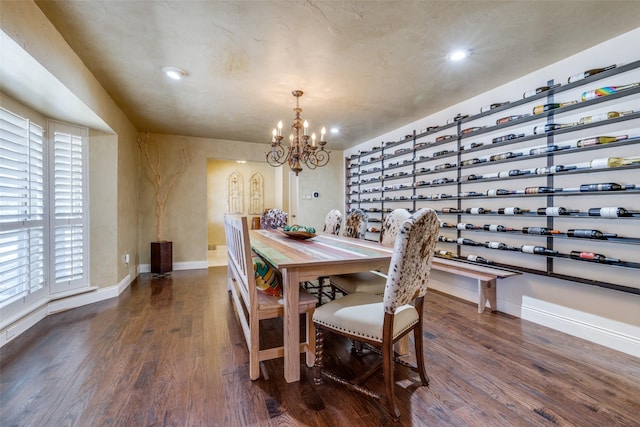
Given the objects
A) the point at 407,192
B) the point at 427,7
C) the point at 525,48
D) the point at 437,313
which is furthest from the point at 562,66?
the point at 437,313

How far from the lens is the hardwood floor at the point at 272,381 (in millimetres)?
1398

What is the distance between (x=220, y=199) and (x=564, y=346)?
6.79 metres

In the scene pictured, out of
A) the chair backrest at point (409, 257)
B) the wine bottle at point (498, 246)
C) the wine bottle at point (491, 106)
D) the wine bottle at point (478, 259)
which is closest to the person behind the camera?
the chair backrest at point (409, 257)

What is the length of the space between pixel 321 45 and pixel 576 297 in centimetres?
298

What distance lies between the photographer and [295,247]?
220 cm

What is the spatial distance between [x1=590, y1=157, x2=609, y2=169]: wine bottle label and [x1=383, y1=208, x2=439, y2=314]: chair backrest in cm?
169

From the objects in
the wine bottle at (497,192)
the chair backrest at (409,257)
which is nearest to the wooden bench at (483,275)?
the wine bottle at (497,192)

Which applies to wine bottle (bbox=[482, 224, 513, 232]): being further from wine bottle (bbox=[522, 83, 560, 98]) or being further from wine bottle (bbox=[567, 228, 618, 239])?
wine bottle (bbox=[522, 83, 560, 98])

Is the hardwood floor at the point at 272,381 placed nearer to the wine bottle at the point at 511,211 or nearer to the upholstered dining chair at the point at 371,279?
the upholstered dining chair at the point at 371,279

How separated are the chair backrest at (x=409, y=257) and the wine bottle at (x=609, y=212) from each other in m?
1.62

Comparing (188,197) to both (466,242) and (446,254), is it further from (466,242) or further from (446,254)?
(466,242)

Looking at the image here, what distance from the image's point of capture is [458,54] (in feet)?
7.63

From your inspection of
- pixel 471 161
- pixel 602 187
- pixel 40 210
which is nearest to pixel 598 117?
pixel 602 187

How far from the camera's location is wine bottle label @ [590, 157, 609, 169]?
81.5 inches
